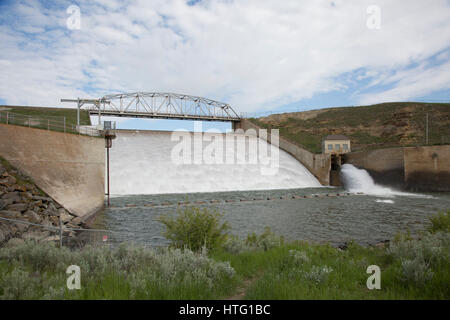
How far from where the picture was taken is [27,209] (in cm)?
1036

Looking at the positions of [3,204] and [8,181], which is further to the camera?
[8,181]

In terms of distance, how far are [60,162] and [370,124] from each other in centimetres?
5665

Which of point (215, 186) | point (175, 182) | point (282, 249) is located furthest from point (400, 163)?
point (282, 249)

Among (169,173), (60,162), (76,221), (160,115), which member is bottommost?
(76,221)

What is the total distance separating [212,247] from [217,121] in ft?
155

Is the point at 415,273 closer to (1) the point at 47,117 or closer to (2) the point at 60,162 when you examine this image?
(2) the point at 60,162

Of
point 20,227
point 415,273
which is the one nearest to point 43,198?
point 20,227

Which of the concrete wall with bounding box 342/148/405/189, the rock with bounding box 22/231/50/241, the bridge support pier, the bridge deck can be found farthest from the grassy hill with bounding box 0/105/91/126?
the concrete wall with bounding box 342/148/405/189

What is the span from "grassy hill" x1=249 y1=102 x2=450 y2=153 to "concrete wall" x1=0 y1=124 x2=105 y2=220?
34.4 m

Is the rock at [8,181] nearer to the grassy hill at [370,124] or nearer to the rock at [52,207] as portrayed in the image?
the rock at [52,207]

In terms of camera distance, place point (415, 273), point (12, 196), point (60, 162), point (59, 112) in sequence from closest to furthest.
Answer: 1. point (415, 273)
2. point (12, 196)
3. point (60, 162)
4. point (59, 112)

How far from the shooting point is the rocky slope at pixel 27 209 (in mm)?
8609

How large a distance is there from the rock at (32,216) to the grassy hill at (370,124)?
3925cm

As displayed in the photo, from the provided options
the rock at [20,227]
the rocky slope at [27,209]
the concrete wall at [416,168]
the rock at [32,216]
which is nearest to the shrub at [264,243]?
the rocky slope at [27,209]
